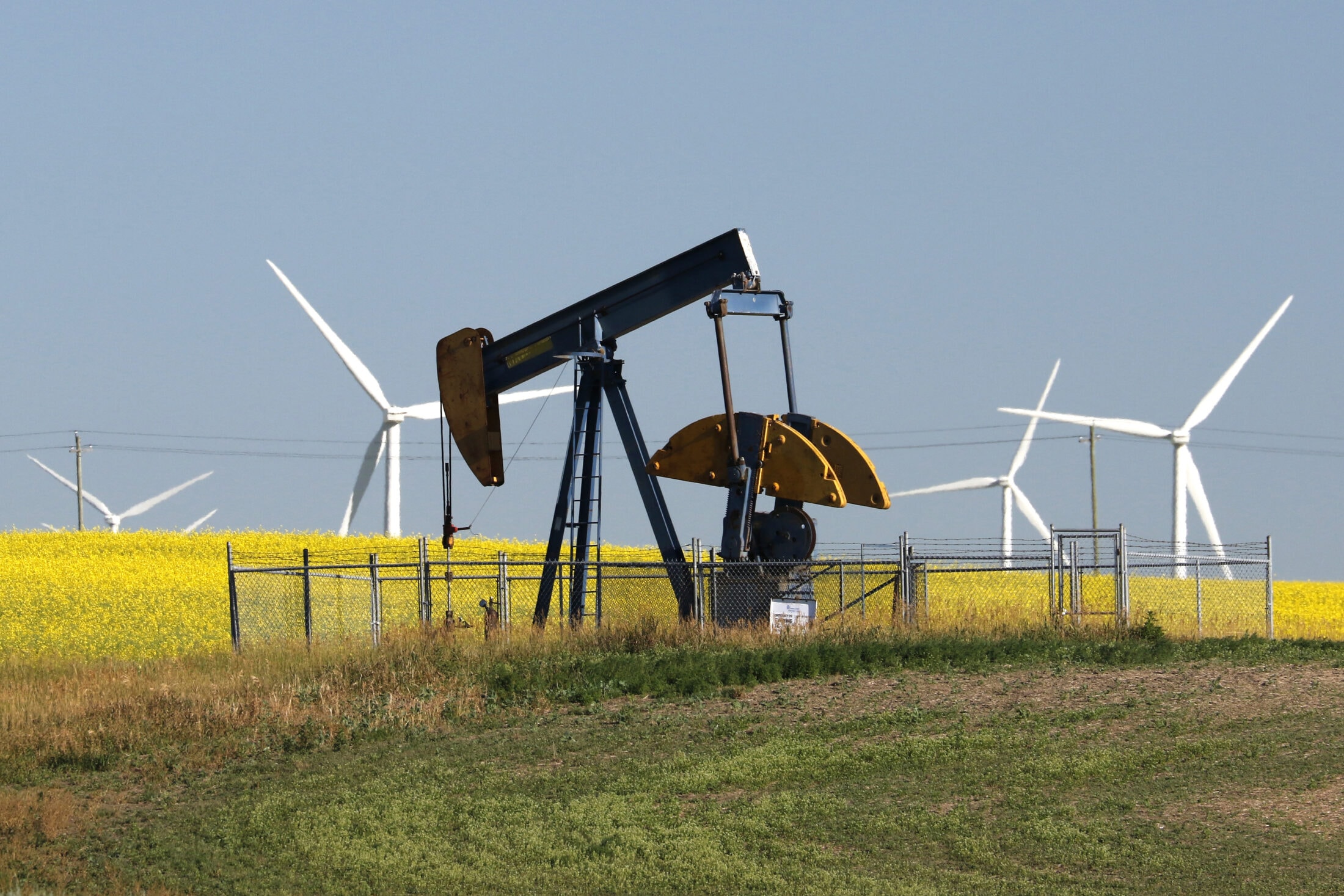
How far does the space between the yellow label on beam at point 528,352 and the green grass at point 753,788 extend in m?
5.81

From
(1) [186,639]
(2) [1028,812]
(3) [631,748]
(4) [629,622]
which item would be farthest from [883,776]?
(1) [186,639]

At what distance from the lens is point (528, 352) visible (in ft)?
67.3

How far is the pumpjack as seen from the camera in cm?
1875

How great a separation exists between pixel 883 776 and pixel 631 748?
216 centimetres

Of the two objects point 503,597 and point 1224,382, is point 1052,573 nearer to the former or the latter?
point 503,597

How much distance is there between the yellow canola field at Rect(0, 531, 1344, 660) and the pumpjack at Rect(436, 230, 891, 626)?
96 centimetres

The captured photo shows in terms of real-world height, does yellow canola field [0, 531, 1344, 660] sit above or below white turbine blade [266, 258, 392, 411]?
below

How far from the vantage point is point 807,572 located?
1886 centimetres

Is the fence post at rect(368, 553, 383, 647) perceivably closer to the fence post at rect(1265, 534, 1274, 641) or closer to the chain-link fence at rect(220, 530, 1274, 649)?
the chain-link fence at rect(220, 530, 1274, 649)

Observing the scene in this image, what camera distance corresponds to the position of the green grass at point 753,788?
31.0ft

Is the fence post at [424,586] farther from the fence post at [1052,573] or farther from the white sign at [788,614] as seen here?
the fence post at [1052,573]

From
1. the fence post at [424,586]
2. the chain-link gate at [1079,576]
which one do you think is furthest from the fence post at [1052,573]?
the fence post at [424,586]

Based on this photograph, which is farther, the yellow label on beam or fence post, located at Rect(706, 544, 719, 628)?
the yellow label on beam

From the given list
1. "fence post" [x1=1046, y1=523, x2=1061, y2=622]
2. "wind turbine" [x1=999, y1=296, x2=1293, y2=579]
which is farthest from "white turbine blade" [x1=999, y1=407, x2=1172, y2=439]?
"fence post" [x1=1046, y1=523, x2=1061, y2=622]
